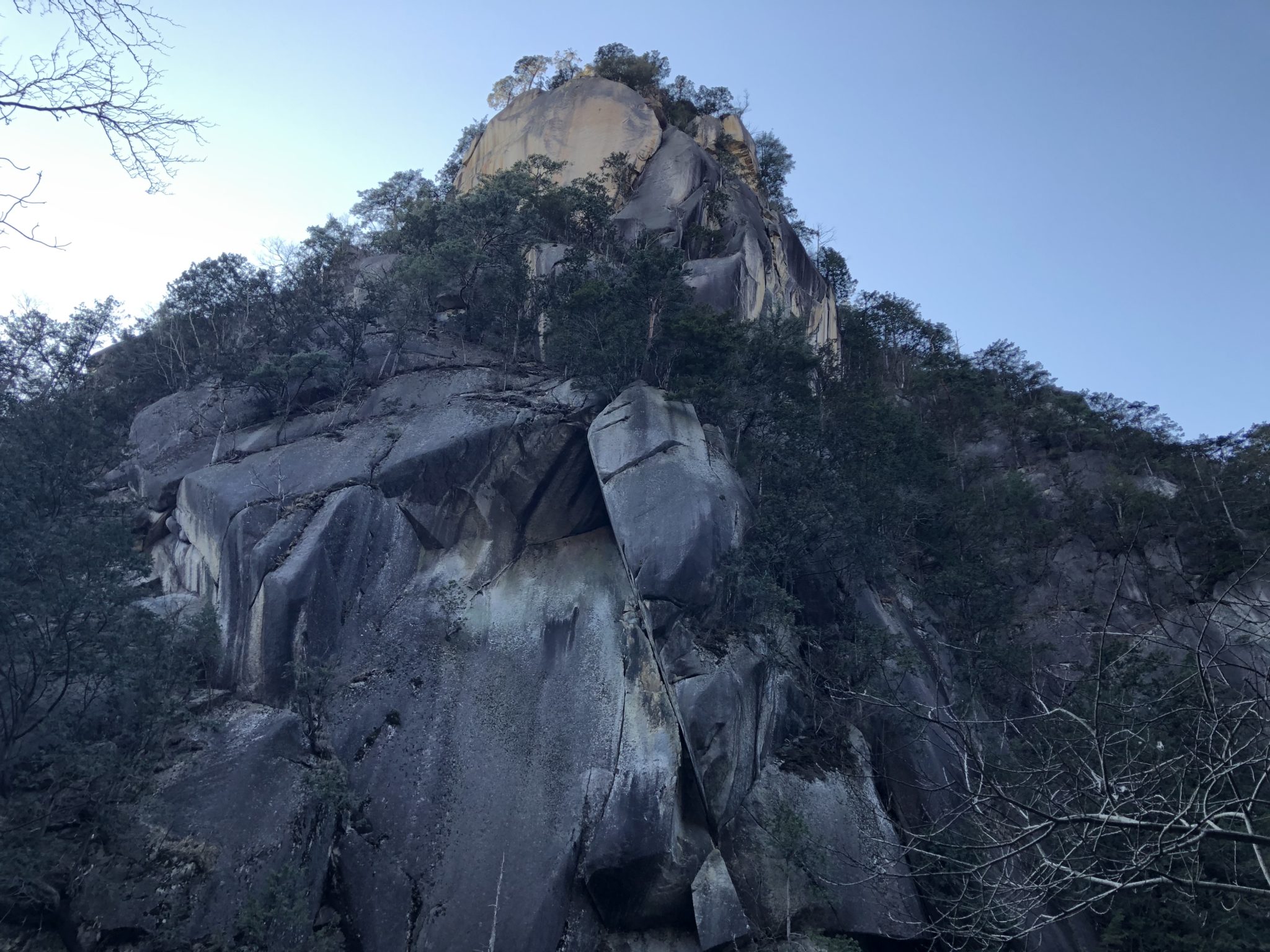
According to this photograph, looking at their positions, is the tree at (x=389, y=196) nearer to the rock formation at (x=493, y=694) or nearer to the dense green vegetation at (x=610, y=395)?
the dense green vegetation at (x=610, y=395)

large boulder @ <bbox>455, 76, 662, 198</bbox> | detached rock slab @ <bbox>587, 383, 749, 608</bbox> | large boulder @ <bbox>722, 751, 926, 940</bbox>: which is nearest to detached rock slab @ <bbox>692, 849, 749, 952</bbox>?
large boulder @ <bbox>722, 751, 926, 940</bbox>

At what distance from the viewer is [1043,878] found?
5.12 m

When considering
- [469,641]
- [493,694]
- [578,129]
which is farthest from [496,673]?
[578,129]

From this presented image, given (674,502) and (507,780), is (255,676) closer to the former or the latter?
(507,780)

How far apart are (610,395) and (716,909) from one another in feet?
38.3

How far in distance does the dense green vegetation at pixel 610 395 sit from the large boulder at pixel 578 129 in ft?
9.30

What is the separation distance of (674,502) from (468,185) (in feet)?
71.3

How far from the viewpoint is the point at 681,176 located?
98.1ft

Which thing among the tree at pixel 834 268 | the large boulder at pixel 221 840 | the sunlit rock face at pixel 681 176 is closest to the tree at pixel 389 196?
the sunlit rock face at pixel 681 176

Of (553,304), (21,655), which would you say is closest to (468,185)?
(553,304)

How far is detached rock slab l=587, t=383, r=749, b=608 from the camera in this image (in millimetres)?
17391

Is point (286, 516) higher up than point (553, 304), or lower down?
lower down

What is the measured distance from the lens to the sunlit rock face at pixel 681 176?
1100 inches

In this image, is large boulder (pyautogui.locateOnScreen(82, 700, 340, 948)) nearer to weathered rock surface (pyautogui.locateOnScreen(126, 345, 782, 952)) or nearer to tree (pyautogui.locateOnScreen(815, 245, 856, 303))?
weathered rock surface (pyautogui.locateOnScreen(126, 345, 782, 952))
